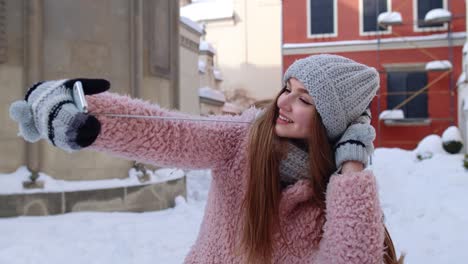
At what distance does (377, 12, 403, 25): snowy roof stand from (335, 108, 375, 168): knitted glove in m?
16.5

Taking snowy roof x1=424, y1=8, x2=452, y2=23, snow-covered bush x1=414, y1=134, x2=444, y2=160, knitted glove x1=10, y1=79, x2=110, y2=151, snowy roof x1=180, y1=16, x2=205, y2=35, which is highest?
snowy roof x1=424, y1=8, x2=452, y2=23

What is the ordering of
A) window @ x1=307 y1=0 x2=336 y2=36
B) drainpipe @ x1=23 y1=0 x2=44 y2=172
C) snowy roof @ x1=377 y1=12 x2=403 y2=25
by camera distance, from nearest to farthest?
drainpipe @ x1=23 y1=0 x2=44 y2=172 → snowy roof @ x1=377 y1=12 x2=403 y2=25 → window @ x1=307 y1=0 x2=336 y2=36

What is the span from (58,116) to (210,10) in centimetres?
2751

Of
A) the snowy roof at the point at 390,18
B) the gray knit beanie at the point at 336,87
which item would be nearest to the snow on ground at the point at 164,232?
the gray knit beanie at the point at 336,87

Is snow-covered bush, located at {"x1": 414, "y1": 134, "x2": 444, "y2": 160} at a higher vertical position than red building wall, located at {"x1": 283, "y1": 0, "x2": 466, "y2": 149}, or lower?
lower

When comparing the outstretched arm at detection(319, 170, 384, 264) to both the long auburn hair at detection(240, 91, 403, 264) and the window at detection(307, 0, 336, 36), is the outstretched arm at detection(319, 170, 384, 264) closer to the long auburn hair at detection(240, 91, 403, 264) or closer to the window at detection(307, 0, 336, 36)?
the long auburn hair at detection(240, 91, 403, 264)

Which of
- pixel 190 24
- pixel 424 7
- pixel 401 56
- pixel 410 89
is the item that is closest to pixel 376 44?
pixel 401 56

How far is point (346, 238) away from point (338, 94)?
467mm

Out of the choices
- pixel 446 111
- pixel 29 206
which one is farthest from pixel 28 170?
pixel 446 111

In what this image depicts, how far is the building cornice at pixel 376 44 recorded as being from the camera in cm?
1702

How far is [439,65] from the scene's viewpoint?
1628 cm

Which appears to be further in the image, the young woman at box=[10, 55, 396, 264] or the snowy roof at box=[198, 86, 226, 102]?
the snowy roof at box=[198, 86, 226, 102]

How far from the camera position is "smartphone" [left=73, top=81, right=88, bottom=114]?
4.27 ft

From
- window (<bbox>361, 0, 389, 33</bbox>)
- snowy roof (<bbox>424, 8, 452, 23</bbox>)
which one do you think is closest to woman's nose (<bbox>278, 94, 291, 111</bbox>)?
snowy roof (<bbox>424, 8, 452, 23</bbox>)
